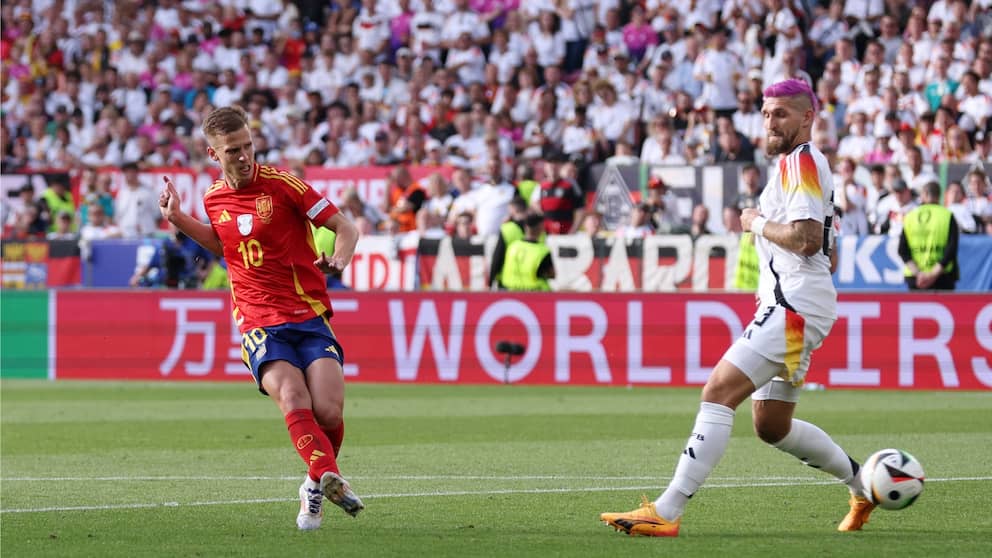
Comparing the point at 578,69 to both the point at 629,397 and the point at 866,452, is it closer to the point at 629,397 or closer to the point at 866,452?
the point at 629,397

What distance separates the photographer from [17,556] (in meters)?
6.81

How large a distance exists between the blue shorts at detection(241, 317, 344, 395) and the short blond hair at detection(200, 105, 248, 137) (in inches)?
38.6

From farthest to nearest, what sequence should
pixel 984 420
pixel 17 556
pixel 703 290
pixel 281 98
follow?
pixel 281 98, pixel 703 290, pixel 984 420, pixel 17 556

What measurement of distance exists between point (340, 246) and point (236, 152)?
2.28 feet

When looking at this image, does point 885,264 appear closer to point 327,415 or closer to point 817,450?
point 817,450

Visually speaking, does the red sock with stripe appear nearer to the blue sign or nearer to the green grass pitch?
the green grass pitch

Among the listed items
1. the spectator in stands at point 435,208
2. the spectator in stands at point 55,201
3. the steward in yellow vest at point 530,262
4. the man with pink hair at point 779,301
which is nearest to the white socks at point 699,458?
the man with pink hair at point 779,301

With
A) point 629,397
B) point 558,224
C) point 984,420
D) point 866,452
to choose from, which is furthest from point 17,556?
Answer: point 558,224

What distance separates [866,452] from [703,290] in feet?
26.8

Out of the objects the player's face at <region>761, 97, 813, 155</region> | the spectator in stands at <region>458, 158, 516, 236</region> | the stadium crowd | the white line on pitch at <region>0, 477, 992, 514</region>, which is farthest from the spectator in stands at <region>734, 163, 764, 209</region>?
the player's face at <region>761, 97, 813, 155</region>

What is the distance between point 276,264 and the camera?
7.96m

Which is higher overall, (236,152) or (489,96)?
(489,96)

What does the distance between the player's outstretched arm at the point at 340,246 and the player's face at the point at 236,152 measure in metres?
0.48

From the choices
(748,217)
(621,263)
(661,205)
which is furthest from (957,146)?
(748,217)
